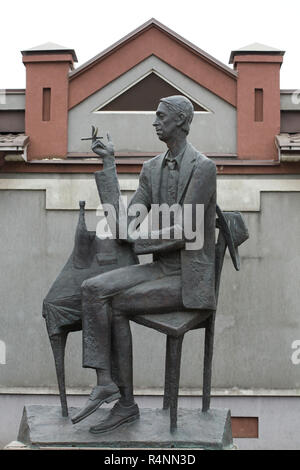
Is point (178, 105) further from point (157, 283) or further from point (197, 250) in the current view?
point (157, 283)

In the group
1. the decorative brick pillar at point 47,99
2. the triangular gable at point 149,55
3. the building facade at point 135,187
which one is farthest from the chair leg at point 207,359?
the triangular gable at point 149,55

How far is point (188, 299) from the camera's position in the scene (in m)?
6.11

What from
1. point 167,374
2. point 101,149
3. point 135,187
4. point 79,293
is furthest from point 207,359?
point 135,187

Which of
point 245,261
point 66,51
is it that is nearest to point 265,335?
point 245,261

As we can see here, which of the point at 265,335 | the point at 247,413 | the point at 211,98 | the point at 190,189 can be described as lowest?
the point at 247,413

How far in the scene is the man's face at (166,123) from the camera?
20.9 feet

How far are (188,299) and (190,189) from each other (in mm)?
818

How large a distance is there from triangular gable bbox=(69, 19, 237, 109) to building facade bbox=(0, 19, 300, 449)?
2 cm

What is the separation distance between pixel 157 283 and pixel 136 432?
1.09m

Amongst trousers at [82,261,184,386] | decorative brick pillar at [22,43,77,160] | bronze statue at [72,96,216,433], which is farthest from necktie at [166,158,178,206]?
decorative brick pillar at [22,43,77,160]

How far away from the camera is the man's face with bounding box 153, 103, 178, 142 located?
638 centimetres

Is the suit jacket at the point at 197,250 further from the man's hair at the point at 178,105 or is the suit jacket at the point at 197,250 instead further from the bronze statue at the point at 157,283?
the man's hair at the point at 178,105
